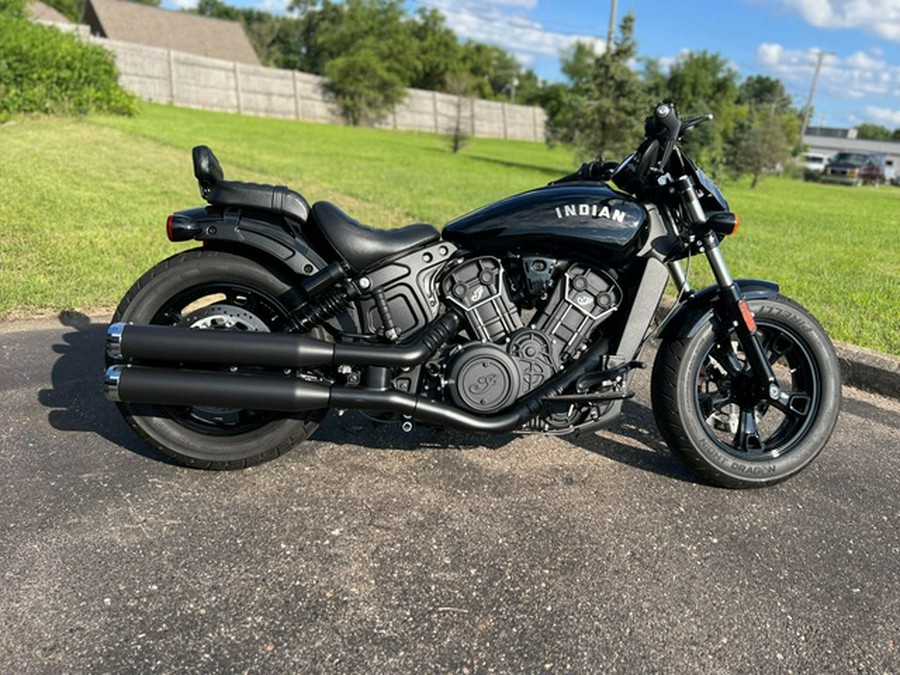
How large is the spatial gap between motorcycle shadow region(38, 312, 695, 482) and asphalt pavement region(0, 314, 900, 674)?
0.05 ft

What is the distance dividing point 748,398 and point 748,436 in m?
0.17

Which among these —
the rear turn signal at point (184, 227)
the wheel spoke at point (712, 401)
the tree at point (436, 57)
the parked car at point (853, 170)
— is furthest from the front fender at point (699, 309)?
the tree at point (436, 57)

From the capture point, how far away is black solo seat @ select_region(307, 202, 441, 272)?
286cm

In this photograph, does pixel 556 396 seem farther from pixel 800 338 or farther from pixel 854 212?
pixel 854 212

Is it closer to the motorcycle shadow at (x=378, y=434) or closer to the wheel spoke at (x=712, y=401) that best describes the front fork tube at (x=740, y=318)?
the wheel spoke at (x=712, y=401)

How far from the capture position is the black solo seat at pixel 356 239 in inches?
113

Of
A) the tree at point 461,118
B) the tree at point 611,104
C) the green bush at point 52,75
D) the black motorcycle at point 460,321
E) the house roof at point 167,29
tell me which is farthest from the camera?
the house roof at point 167,29

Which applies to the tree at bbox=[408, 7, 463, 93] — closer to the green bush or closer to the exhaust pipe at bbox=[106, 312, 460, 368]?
the green bush

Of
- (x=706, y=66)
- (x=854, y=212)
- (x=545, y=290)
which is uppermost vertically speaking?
(x=706, y=66)

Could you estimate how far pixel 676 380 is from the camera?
3021 millimetres

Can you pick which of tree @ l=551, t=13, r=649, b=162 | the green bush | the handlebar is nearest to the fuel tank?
the handlebar

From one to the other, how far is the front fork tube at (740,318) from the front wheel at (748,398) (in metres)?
0.06

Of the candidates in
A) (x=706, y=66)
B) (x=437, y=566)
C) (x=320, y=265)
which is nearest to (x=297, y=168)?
(x=320, y=265)

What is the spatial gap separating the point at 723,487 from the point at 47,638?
259cm
